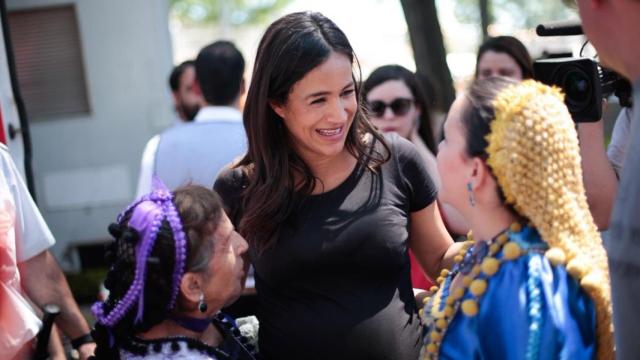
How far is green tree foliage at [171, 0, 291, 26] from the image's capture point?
37656 millimetres

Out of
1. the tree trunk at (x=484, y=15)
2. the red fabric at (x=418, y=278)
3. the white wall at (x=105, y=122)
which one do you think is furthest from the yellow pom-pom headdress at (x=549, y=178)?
the tree trunk at (x=484, y=15)

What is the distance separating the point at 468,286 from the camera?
1.98m

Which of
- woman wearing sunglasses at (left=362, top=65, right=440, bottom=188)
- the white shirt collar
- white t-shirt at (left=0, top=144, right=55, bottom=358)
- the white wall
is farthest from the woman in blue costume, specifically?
the white wall

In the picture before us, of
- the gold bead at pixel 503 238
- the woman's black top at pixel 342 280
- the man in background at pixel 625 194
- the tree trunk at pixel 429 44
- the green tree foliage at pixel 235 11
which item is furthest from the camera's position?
the green tree foliage at pixel 235 11

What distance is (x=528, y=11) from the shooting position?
4128cm

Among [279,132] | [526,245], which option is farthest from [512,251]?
[279,132]

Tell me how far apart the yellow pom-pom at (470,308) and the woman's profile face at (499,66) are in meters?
2.94

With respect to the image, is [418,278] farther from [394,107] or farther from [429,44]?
[429,44]

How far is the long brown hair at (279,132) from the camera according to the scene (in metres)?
2.51

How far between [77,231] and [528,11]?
3726 cm

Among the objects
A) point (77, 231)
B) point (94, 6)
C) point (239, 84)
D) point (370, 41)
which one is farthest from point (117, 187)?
point (370, 41)

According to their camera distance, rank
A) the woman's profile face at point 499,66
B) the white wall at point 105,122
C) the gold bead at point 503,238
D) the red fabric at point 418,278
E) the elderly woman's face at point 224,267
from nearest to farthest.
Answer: the gold bead at point 503,238 < the elderly woman's face at point 224,267 < the red fabric at point 418,278 < the woman's profile face at point 499,66 < the white wall at point 105,122

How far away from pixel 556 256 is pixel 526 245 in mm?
80

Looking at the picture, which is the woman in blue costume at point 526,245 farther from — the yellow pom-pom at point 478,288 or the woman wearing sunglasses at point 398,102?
the woman wearing sunglasses at point 398,102
